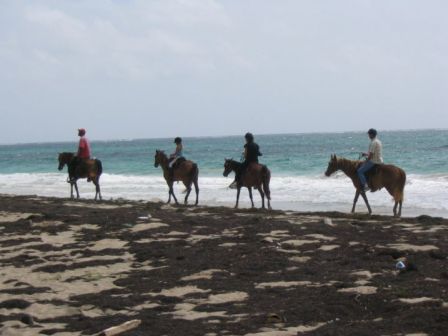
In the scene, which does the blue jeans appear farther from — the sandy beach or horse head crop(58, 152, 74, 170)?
horse head crop(58, 152, 74, 170)

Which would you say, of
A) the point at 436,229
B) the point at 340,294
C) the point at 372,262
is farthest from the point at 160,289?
the point at 436,229

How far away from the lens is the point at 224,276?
8.72m

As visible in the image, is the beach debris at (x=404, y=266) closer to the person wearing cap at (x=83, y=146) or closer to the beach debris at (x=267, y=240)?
the beach debris at (x=267, y=240)

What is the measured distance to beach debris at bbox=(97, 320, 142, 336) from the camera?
6.15 meters

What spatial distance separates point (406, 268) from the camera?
8648 millimetres

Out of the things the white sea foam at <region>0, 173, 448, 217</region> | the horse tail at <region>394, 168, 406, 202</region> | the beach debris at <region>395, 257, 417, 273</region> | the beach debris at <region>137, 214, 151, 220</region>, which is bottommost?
the white sea foam at <region>0, 173, 448, 217</region>

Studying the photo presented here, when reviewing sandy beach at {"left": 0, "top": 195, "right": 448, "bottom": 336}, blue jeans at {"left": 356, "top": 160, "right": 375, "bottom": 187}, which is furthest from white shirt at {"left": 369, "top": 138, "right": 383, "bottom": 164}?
sandy beach at {"left": 0, "top": 195, "right": 448, "bottom": 336}

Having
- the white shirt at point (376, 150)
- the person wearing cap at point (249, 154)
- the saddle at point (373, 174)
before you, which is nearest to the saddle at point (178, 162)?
the person wearing cap at point (249, 154)

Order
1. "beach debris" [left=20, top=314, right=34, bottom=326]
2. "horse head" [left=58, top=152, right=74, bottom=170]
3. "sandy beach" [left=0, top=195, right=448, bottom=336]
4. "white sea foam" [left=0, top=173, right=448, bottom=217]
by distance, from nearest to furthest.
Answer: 1. "sandy beach" [left=0, top=195, right=448, bottom=336]
2. "beach debris" [left=20, top=314, right=34, bottom=326]
3. "white sea foam" [left=0, top=173, right=448, bottom=217]
4. "horse head" [left=58, top=152, right=74, bottom=170]

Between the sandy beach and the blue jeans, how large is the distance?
2696 millimetres

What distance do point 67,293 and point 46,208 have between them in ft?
30.7

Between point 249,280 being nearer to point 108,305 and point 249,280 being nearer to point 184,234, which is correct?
point 108,305

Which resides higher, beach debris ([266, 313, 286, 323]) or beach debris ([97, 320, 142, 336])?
beach debris ([97, 320, 142, 336])

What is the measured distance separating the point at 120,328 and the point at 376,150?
11218 mm
